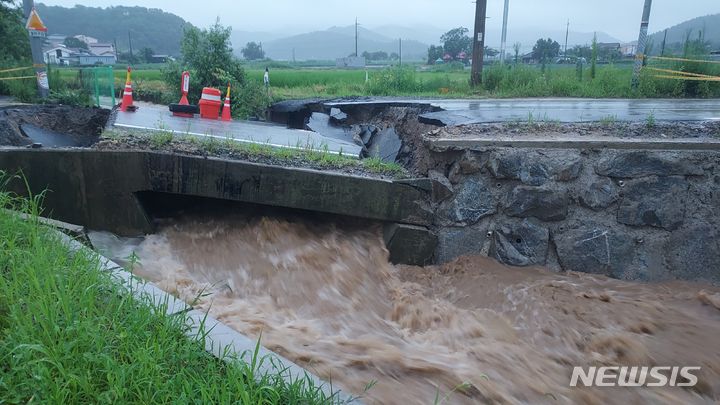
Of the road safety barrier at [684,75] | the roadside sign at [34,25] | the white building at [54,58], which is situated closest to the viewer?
the road safety barrier at [684,75]

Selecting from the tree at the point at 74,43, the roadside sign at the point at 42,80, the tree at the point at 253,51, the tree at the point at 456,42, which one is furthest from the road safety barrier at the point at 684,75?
the tree at the point at 253,51

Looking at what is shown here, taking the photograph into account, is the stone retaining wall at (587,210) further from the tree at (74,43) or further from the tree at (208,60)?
the tree at (74,43)

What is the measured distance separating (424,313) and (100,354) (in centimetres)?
313

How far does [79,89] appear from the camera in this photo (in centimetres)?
1266

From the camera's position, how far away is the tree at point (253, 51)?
95.6m

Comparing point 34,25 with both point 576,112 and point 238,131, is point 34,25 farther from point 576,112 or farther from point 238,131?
point 576,112

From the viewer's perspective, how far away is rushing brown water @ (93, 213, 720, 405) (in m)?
3.77

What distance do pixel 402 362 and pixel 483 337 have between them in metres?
1.09

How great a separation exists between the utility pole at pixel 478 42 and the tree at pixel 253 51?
83.4 m

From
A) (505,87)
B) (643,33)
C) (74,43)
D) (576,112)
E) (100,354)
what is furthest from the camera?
(74,43)

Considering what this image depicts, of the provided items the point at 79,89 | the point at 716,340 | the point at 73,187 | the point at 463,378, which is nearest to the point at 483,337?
the point at 463,378

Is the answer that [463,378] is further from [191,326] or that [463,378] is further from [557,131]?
[557,131]

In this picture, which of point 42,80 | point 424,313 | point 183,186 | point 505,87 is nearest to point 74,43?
point 42,80

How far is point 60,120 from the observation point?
33.2 feet
